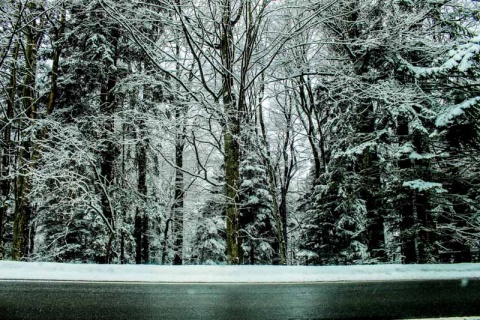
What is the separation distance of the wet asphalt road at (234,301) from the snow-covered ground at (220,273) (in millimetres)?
519

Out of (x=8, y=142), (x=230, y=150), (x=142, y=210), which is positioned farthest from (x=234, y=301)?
(x=8, y=142)

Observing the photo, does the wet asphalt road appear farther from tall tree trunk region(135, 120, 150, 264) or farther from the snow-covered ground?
tall tree trunk region(135, 120, 150, 264)

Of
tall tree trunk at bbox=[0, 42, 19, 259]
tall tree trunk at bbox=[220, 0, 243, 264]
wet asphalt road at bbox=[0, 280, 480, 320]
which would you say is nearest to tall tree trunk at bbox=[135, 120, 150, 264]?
tall tree trunk at bbox=[220, 0, 243, 264]

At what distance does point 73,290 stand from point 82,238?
905 cm

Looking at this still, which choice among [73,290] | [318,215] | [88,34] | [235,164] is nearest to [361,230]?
[318,215]

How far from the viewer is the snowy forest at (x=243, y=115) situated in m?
9.73

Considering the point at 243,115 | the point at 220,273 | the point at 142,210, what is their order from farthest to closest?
1. the point at 142,210
2. the point at 243,115
3. the point at 220,273

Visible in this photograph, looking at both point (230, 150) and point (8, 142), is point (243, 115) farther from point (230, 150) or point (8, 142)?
point (8, 142)

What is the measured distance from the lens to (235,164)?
10.0 metres

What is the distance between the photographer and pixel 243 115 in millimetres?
10656

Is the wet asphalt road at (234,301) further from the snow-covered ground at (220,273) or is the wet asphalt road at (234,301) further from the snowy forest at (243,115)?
the snowy forest at (243,115)

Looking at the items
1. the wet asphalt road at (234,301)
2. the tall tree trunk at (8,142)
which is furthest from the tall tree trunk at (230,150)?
the tall tree trunk at (8,142)

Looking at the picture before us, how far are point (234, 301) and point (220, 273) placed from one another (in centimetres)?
224

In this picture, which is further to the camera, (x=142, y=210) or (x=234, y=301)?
(x=142, y=210)
